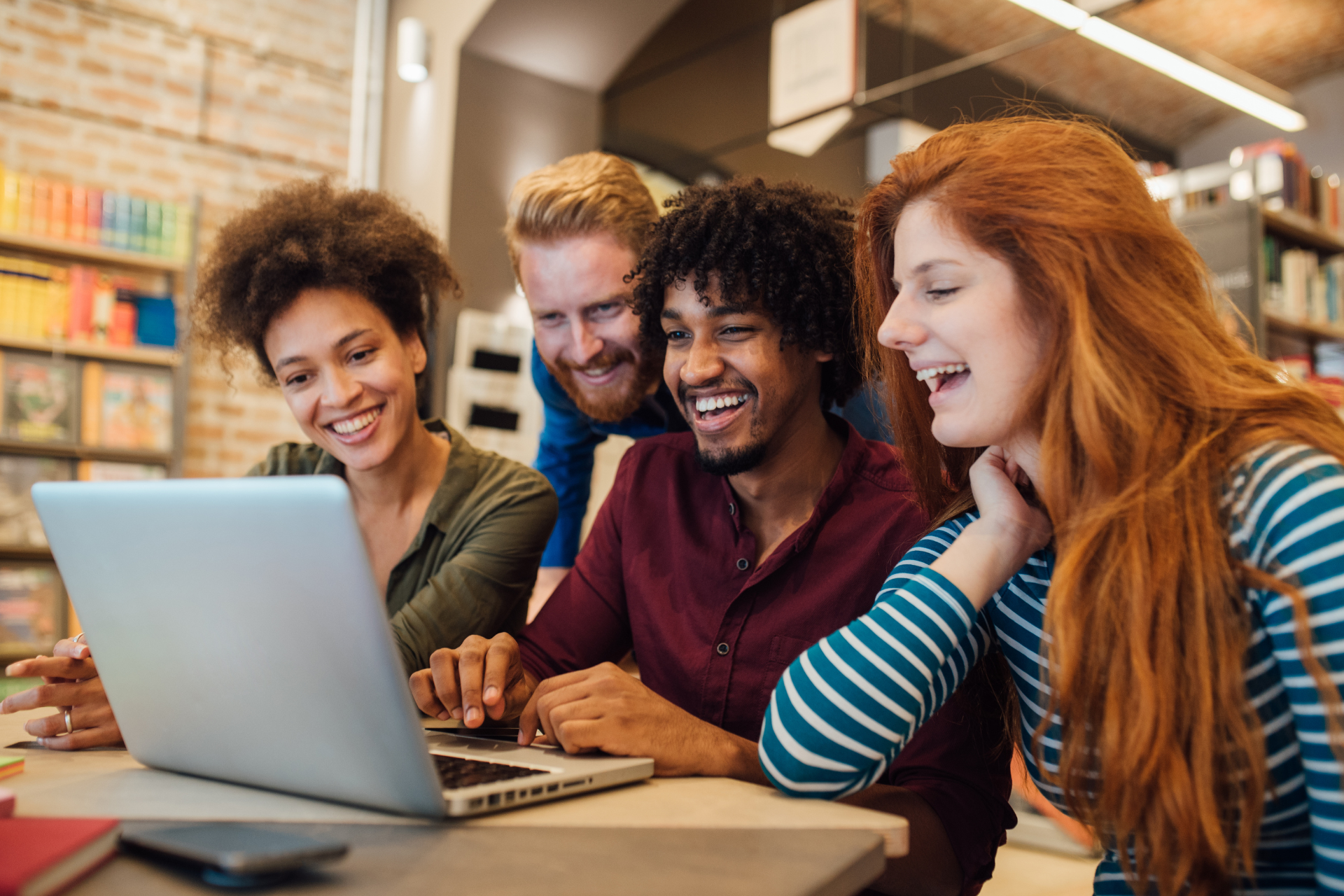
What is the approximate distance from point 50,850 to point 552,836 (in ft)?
1.09

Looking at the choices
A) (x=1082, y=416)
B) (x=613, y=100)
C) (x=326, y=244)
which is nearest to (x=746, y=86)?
(x=613, y=100)

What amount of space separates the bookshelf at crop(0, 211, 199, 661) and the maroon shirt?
3685mm

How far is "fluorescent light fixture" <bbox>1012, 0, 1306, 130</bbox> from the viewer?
421cm

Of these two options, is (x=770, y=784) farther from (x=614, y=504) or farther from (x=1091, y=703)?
(x=614, y=504)

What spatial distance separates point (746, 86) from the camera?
20.8ft

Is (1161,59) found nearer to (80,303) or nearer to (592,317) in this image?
(592,317)

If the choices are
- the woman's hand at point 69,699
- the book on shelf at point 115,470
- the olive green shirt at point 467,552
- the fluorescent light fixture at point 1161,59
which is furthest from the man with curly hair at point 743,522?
the book on shelf at point 115,470

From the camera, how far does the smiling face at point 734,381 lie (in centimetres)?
144

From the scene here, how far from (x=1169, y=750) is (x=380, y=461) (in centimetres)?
129

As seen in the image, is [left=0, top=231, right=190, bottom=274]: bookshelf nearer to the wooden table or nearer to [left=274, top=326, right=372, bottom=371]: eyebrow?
[left=274, top=326, right=372, bottom=371]: eyebrow

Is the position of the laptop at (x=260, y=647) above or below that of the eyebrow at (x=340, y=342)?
below

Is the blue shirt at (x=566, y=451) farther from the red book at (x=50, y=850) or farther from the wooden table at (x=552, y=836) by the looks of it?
the red book at (x=50, y=850)

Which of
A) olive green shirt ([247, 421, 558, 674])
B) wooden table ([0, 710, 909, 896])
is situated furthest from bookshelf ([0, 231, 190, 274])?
wooden table ([0, 710, 909, 896])

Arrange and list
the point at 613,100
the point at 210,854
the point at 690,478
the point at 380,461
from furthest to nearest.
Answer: the point at 613,100, the point at 380,461, the point at 690,478, the point at 210,854
